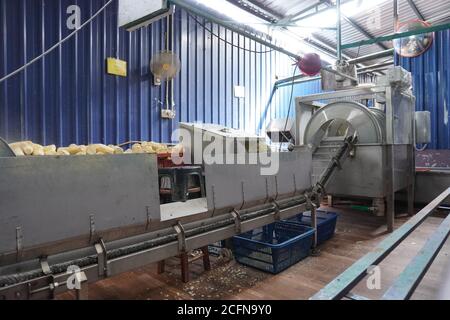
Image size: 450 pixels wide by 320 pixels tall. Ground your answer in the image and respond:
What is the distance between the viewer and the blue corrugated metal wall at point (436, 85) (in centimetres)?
461

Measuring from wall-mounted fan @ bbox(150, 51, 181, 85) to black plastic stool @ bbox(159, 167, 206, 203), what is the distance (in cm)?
223

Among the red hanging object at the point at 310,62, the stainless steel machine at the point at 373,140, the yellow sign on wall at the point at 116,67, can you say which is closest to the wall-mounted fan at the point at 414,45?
the stainless steel machine at the point at 373,140

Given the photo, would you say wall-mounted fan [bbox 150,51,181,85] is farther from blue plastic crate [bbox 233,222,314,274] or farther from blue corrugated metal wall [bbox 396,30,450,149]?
blue corrugated metal wall [bbox 396,30,450,149]

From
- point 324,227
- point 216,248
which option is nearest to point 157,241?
point 216,248

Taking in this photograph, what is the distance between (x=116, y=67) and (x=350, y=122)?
9.40 ft

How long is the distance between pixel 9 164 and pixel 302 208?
2120 millimetres

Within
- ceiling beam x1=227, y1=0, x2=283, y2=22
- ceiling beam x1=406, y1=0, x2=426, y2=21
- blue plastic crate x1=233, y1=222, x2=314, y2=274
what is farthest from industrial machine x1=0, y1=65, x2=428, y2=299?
ceiling beam x1=406, y1=0, x2=426, y2=21

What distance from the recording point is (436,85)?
4.69 m

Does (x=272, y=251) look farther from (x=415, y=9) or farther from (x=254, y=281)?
(x=415, y=9)

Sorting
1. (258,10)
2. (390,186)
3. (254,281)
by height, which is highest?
(258,10)

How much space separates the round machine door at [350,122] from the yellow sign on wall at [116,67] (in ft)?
8.02

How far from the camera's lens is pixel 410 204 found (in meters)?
3.90

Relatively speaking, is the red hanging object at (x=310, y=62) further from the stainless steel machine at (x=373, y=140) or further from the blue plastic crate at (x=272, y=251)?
the blue plastic crate at (x=272, y=251)

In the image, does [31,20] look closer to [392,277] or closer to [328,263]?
[328,263]
